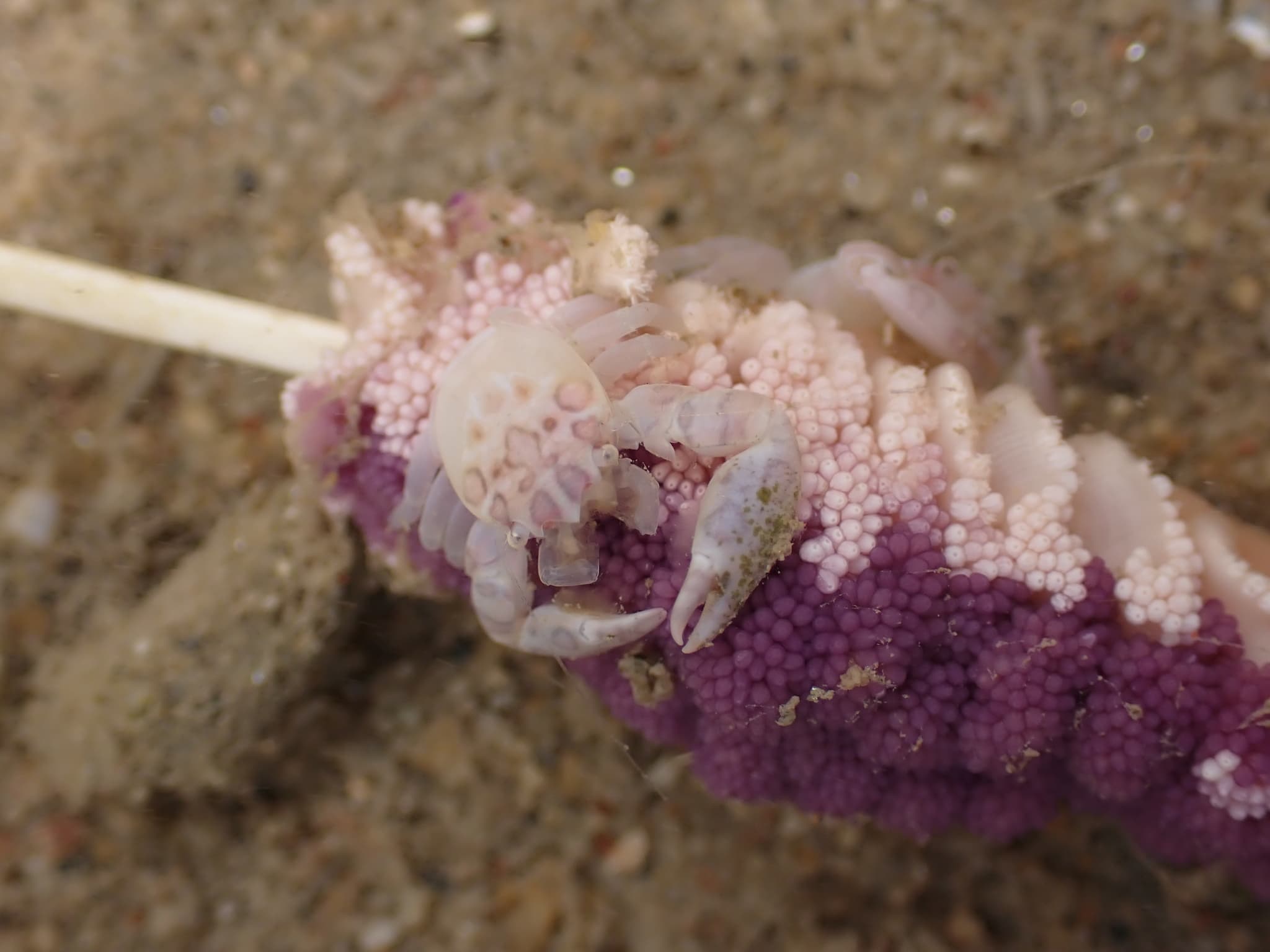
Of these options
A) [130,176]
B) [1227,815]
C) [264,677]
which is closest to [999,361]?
[1227,815]

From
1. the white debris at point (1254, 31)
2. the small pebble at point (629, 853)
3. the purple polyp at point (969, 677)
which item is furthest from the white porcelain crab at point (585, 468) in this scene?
the white debris at point (1254, 31)

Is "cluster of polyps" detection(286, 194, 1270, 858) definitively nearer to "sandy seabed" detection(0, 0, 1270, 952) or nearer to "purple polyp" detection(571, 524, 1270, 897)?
"purple polyp" detection(571, 524, 1270, 897)

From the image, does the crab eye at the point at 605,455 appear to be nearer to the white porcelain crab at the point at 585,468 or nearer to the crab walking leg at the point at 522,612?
the white porcelain crab at the point at 585,468

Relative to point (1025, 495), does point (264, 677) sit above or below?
below

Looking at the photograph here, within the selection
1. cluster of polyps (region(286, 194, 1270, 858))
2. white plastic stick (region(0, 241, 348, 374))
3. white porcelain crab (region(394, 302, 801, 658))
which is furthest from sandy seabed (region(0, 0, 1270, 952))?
white porcelain crab (region(394, 302, 801, 658))

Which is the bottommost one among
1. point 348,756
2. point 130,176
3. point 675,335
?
point 348,756

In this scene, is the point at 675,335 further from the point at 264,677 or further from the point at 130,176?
the point at 130,176
